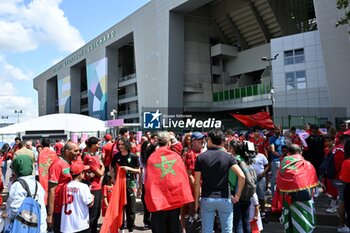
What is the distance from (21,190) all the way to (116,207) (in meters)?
1.79

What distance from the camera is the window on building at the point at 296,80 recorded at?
3312 centimetres

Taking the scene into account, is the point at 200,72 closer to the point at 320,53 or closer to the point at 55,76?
the point at 320,53

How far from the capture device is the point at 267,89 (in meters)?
37.1

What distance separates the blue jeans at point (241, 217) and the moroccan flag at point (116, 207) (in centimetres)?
181

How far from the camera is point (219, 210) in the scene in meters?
4.19

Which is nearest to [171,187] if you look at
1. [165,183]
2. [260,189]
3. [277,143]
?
[165,183]

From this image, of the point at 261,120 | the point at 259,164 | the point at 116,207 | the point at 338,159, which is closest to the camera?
the point at 116,207

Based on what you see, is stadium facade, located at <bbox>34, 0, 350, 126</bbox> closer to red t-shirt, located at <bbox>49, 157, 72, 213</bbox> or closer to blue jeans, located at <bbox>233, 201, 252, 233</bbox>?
blue jeans, located at <bbox>233, 201, 252, 233</bbox>

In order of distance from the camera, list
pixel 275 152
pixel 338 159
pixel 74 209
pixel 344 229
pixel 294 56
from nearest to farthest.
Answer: pixel 74 209 → pixel 344 229 → pixel 338 159 → pixel 275 152 → pixel 294 56

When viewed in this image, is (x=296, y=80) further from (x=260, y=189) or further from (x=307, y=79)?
(x=260, y=189)

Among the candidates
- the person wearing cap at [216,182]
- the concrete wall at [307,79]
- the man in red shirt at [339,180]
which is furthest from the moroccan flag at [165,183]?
the concrete wall at [307,79]

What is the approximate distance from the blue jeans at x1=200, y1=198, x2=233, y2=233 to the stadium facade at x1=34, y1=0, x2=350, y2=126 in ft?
92.7

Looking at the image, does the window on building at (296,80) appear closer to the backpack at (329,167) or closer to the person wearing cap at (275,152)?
the person wearing cap at (275,152)

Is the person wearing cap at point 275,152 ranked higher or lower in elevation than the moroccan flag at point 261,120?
lower
